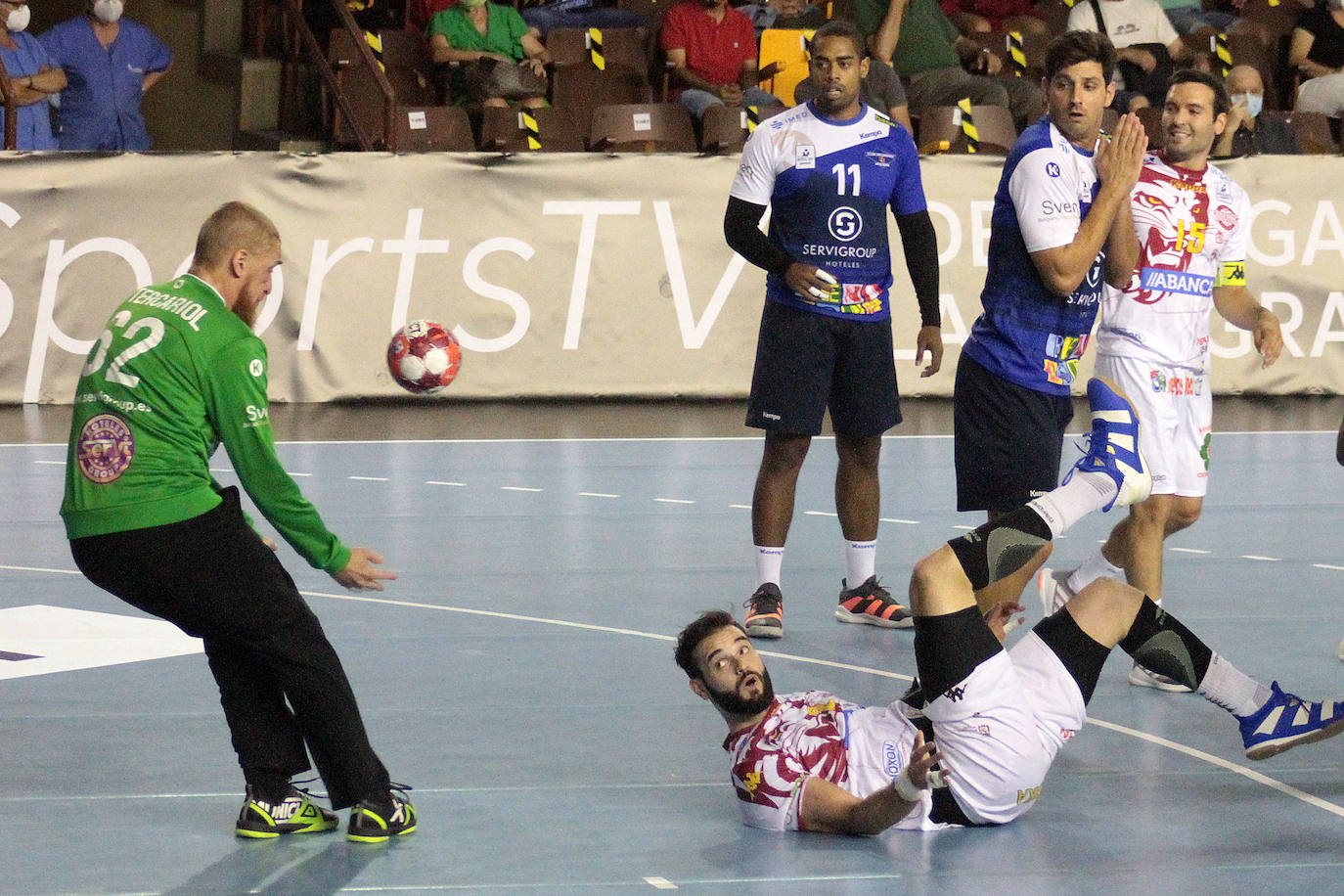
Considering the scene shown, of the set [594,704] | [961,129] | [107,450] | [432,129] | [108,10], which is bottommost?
[594,704]

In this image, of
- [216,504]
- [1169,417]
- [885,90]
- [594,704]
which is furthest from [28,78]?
[1169,417]

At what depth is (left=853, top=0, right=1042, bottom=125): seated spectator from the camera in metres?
14.1

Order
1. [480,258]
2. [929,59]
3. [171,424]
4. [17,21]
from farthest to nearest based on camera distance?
[929,59], [17,21], [480,258], [171,424]

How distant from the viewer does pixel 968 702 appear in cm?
411

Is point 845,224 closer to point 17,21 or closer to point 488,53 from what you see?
point 488,53

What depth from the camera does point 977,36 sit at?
1552cm

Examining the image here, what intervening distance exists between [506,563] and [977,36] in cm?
973

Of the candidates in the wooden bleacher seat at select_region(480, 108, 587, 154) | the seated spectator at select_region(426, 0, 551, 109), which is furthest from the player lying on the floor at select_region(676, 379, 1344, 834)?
the seated spectator at select_region(426, 0, 551, 109)

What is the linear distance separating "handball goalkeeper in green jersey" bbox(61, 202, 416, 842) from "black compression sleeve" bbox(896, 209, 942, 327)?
3.13m

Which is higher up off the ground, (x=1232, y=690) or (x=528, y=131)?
(x=528, y=131)

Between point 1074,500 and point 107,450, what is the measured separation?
248 cm

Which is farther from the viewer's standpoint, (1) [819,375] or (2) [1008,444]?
(1) [819,375]

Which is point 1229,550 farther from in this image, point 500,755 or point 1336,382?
point 1336,382

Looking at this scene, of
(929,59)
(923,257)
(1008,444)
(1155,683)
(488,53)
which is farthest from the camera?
(929,59)
